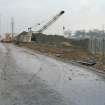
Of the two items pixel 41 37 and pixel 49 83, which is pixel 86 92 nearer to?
pixel 49 83

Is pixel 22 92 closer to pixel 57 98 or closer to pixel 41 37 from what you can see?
pixel 57 98

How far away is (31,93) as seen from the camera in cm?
1150

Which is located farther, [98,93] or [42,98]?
[98,93]

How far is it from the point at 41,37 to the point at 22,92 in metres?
96.7

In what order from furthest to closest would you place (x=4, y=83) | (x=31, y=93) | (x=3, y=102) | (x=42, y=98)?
1. (x=4, y=83)
2. (x=31, y=93)
3. (x=42, y=98)
4. (x=3, y=102)

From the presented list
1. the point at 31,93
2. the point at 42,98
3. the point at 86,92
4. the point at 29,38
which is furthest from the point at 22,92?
the point at 29,38

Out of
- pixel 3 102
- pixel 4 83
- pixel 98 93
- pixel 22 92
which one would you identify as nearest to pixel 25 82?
pixel 4 83

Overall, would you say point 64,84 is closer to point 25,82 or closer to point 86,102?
point 25,82

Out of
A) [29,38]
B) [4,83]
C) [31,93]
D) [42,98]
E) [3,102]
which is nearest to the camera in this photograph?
[3,102]

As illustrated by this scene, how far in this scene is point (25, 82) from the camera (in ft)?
47.2

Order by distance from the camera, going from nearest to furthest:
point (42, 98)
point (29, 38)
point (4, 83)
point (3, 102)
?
point (3, 102) → point (42, 98) → point (4, 83) → point (29, 38)

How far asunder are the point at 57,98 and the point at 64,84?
11.4ft

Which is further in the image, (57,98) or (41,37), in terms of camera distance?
(41,37)

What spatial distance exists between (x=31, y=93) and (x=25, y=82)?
2.91 m
